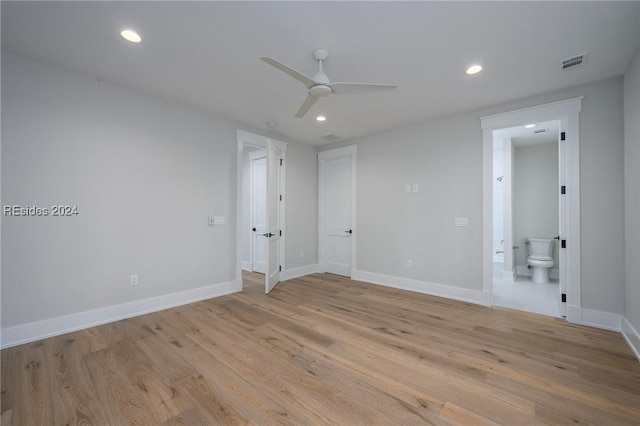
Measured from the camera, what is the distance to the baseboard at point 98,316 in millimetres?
2565

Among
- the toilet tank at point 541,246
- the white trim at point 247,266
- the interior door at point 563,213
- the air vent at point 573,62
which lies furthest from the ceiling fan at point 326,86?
the toilet tank at point 541,246

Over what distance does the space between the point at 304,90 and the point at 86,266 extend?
127 inches

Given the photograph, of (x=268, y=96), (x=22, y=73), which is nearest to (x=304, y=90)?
(x=268, y=96)

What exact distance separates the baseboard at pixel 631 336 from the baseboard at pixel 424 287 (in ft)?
4.29

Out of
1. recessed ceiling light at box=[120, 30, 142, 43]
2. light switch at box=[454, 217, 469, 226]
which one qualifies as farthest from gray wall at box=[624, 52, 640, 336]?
recessed ceiling light at box=[120, 30, 142, 43]

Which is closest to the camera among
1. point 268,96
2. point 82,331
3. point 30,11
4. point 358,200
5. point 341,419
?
point 341,419

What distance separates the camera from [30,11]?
201cm

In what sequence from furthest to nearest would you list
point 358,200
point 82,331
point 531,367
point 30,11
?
point 358,200 → point 82,331 → point 531,367 → point 30,11

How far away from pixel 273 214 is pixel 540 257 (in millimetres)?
5183

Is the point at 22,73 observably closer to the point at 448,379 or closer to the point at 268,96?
the point at 268,96

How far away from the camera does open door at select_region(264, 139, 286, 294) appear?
4.38 m

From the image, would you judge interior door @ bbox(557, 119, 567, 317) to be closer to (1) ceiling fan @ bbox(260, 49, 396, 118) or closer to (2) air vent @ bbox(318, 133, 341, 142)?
(1) ceiling fan @ bbox(260, 49, 396, 118)

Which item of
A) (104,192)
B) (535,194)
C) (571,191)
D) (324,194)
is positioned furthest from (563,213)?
(104,192)

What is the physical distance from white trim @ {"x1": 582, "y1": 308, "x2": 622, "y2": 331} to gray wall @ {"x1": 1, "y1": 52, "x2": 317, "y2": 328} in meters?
4.71
